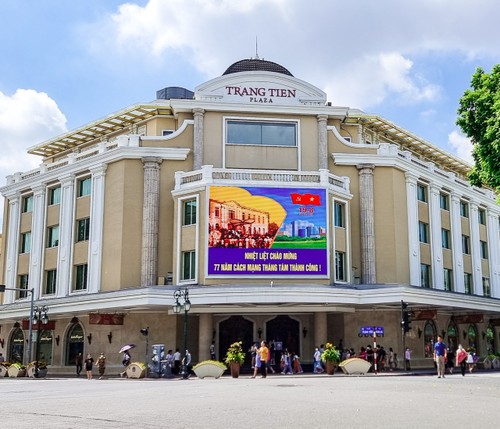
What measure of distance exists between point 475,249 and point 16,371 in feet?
114

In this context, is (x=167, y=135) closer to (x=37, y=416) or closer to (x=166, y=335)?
(x=166, y=335)

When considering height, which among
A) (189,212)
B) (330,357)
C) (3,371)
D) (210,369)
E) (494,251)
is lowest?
(3,371)

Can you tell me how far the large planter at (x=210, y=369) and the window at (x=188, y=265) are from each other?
1013cm

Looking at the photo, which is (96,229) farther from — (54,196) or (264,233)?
(264,233)

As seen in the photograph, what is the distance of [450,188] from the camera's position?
168ft

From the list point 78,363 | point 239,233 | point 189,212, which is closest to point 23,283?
point 78,363

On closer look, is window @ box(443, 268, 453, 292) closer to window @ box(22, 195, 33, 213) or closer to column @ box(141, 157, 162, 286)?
column @ box(141, 157, 162, 286)

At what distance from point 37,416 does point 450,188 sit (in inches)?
1674

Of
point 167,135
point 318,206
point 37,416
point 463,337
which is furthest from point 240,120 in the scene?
point 37,416

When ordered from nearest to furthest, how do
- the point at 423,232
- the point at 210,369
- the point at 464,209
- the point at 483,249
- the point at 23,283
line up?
1. the point at 210,369
2. the point at 423,232
3. the point at 23,283
4. the point at 464,209
5. the point at 483,249

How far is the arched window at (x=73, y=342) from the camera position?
4378 centimetres

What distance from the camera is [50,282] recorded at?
1868 inches

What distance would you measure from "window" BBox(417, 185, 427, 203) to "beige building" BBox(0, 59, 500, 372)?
0.21m

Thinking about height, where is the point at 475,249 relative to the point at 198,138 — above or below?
below
